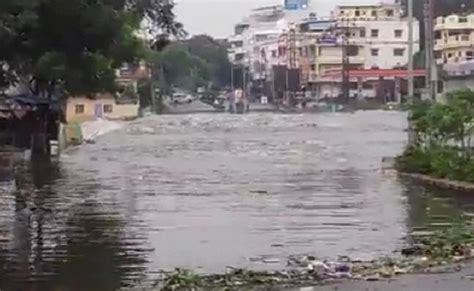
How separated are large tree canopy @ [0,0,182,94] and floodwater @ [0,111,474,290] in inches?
89.8

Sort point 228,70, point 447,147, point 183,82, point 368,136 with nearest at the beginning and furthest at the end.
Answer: point 447,147 < point 368,136 < point 183,82 < point 228,70

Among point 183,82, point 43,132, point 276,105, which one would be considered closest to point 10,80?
point 43,132

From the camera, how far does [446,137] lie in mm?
28453

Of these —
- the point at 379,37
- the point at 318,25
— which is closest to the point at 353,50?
the point at 379,37

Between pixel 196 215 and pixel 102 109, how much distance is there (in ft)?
244

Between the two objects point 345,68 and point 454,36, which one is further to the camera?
point 345,68

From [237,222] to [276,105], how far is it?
415ft

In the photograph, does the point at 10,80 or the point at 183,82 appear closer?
the point at 10,80

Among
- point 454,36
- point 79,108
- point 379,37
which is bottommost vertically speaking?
point 79,108

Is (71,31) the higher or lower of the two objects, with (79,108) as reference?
higher

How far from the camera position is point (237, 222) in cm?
1991

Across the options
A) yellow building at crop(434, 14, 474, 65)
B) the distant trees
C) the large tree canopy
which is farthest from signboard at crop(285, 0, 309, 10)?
the large tree canopy

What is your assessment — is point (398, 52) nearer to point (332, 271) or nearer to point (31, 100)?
point (31, 100)

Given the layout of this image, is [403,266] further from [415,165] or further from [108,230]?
[415,165]
